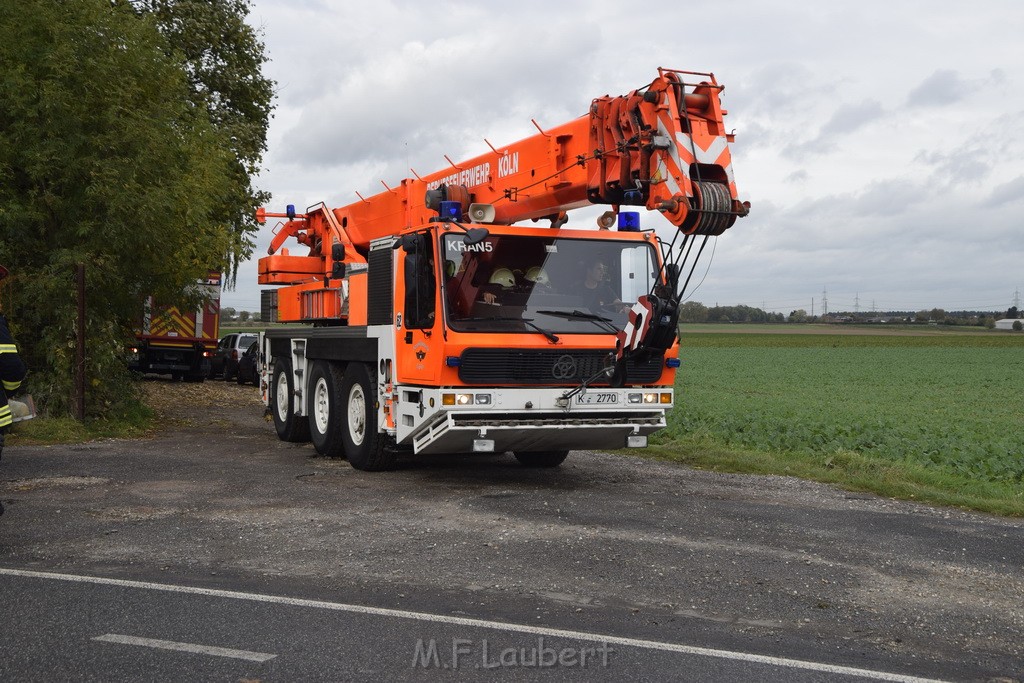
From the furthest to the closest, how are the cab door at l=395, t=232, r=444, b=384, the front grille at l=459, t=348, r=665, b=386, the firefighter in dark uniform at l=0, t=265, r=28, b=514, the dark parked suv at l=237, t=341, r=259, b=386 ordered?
the dark parked suv at l=237, t=341, r=259, b=386 < the cab door at l=395, t=232, r=444, b=384 < the front grille at l=459, t=348, r=665, b=386 < the firefighter in dark uniform at l=0, t=265, r=28, b=514

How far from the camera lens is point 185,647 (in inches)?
214

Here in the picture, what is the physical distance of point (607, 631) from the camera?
5.89 m

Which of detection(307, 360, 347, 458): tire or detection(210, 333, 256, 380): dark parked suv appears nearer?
detection(307, 360, 347, 458): tire

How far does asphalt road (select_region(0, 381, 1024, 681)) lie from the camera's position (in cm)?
535

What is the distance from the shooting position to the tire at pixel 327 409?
1292 centimetres

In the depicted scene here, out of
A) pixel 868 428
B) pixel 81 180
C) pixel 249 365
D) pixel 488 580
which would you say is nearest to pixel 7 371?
pixel 488 580

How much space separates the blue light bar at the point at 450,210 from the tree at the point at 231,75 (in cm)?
1922

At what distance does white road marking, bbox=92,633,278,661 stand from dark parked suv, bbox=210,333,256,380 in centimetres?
2678

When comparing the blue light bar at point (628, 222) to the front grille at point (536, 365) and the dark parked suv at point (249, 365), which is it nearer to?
the front grille at point (536, 365)

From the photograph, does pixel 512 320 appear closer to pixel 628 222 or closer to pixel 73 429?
pixel 628 222

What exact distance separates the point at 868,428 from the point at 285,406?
891 centimetres

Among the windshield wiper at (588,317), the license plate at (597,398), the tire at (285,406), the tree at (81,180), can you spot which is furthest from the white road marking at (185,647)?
the tree at (81,180)

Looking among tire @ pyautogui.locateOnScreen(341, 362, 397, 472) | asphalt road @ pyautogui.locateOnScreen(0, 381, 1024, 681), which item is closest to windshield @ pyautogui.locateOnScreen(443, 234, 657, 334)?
asphalt road @ pyautogui.locateOnScreen(0, 381, 1024, 681)

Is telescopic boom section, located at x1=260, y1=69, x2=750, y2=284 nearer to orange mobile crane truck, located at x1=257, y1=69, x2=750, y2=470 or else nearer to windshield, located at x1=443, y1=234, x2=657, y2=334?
orange mobile crane truck, located at x1=257, y1=69, x2=750, y2=470
